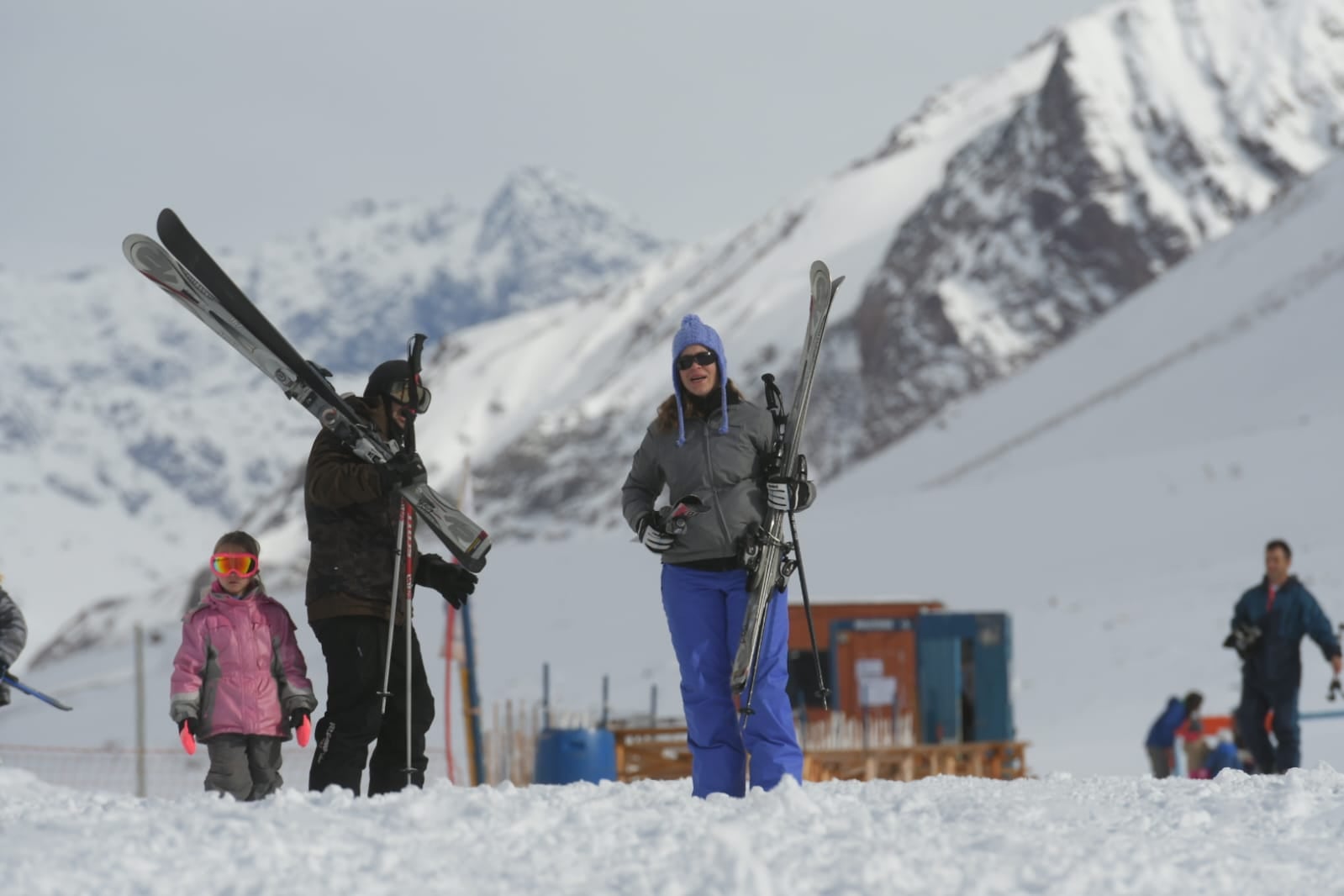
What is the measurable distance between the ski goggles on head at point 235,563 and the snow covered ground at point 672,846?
3.11 feet

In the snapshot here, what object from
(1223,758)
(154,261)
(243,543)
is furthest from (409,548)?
(1223,758)

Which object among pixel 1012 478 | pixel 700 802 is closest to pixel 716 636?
pixel 700 802

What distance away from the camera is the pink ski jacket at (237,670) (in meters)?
7.22

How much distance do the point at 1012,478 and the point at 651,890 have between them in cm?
3874

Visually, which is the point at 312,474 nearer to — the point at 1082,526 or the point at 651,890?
the point at 651,890

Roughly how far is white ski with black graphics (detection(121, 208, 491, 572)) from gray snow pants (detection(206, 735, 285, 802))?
42.1 inches

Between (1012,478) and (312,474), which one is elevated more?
(1012,478)

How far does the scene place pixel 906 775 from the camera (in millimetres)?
15367

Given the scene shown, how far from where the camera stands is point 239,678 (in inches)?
285

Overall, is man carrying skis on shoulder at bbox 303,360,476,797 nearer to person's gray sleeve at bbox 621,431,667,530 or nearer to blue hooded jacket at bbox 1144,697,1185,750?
person's gray sleeve at bbox 621,431,667,530

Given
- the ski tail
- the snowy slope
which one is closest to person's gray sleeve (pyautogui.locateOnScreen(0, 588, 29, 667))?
the ski tail

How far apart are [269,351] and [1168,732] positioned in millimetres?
10403

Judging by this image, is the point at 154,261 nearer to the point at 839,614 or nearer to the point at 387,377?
the point at 387,377

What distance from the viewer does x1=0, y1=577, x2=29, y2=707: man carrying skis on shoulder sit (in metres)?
8.59
